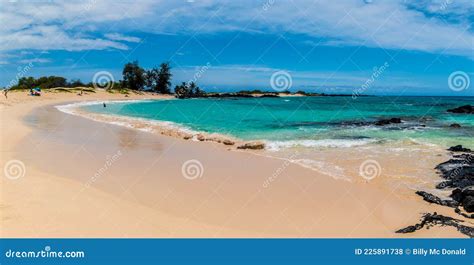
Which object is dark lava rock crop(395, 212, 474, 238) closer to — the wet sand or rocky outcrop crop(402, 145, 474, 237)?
rocky outcrop crop(402, 145, 474, 237)

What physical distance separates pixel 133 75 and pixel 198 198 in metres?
104

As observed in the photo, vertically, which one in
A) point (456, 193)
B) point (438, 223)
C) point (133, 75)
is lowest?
point (438, 223)

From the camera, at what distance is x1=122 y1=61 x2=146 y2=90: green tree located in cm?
10656

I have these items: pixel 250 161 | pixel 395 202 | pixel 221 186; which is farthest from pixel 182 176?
pixel 395 202

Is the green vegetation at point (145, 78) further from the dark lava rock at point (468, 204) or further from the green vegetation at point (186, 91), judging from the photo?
the dark lava rock at point (468, 204)

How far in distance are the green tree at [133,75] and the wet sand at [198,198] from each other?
96.2 m

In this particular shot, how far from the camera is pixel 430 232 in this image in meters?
7.26

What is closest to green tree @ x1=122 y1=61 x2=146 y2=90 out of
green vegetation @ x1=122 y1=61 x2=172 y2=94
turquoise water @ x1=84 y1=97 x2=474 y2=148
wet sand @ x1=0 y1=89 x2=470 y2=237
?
green vegetation @ x1=122 y1=61 x2=172 y2=94

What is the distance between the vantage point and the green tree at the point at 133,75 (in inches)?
4195

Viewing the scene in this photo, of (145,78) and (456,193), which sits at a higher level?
(145,78)

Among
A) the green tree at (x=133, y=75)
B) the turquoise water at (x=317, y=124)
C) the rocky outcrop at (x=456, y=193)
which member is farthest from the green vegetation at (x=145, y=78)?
the rocky outcrop at (x=456, y=193)

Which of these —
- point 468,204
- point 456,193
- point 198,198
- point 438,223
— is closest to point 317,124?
point 456,193

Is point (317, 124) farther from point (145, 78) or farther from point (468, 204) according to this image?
point (145, 78)

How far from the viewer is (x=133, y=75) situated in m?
108
